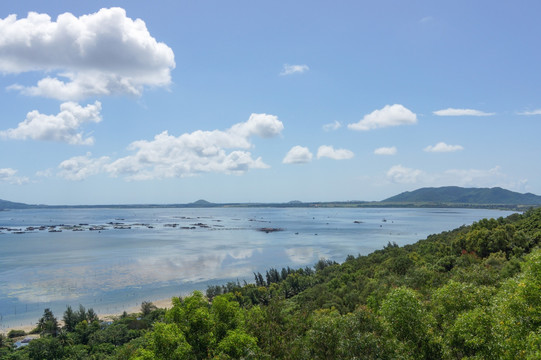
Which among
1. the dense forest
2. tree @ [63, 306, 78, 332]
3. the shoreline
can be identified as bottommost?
the shoreline

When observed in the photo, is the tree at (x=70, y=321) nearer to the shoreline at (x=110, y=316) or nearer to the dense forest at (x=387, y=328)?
the shoreline at (x=110, y=316)

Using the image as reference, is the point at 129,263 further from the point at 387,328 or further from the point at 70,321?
the point at 387,328

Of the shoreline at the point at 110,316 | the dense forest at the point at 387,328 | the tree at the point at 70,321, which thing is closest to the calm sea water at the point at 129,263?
the shoreline at the point at 110,316

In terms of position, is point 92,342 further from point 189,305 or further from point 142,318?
point 189,305

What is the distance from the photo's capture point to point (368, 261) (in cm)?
6481

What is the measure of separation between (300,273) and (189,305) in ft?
177

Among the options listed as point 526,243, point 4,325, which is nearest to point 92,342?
point 4,325

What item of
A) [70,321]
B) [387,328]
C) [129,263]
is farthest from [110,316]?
[387,328]

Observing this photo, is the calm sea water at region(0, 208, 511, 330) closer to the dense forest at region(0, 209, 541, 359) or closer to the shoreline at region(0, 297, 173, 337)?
the shoreline at region(0, 297, 173, 337)

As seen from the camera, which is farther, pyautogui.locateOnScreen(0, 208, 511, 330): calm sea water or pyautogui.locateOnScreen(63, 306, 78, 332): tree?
pyautogui.locateOnScreen(0, 208, 511, 330): calm sea water

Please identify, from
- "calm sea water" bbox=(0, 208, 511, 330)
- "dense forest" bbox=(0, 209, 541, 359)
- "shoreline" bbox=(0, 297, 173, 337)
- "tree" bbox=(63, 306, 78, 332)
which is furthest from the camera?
"calm sea water" bbox=(0, 208, 511, 330)

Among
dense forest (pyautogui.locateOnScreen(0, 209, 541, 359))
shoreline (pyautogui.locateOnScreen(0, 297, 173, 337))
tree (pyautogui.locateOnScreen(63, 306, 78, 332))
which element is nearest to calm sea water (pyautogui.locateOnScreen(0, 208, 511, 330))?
shoreline (pyautogui.locateOnScreen(0, 297, 173, 337))

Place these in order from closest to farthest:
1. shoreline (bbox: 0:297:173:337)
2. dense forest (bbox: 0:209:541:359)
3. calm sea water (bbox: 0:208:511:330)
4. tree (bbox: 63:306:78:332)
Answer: dense forest (bbox: 0:209:541:359)
tree (bbox: 63:306:78:332)
shoreline (bbox: 0:297:173:337)
calm sea water (bbox: 0:208:511:330)

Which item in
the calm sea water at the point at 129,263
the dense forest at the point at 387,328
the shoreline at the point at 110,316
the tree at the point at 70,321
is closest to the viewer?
the dense forest at the point at 387,328
